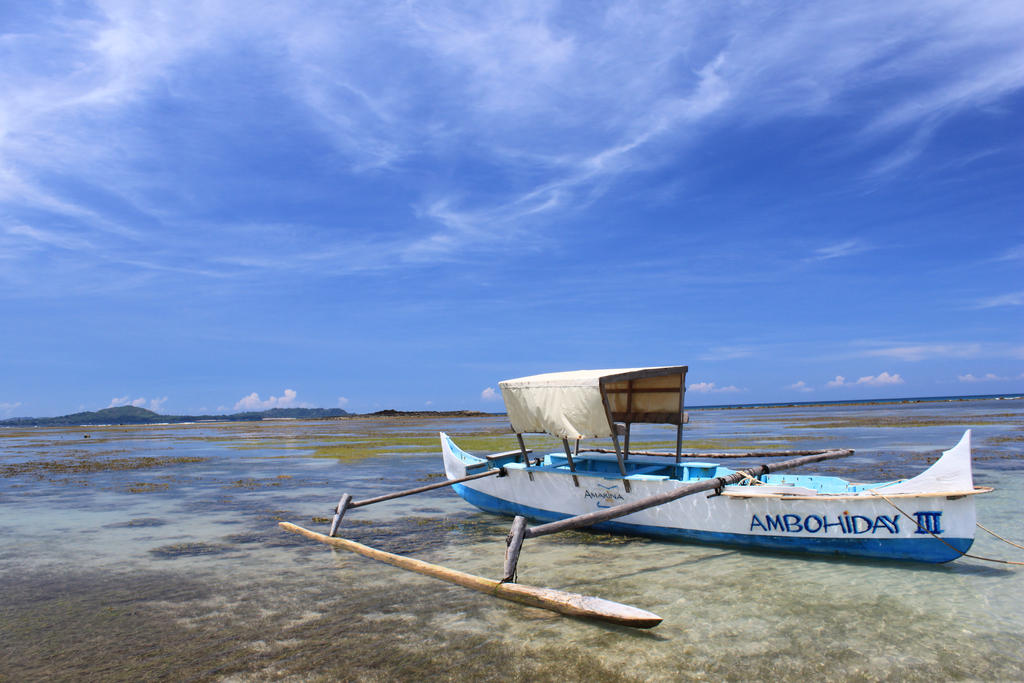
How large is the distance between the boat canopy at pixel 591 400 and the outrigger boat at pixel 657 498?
0.03 meters

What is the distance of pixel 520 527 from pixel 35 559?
1036cm

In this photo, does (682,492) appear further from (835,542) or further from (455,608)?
(455,608)

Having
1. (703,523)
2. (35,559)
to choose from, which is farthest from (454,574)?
(35,559)

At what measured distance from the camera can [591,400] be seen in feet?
39.7

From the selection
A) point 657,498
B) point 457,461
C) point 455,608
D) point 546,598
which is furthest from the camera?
point 457,461

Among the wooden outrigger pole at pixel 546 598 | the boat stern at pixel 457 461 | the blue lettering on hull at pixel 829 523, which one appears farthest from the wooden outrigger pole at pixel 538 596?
the boat stern at pixel 457 461

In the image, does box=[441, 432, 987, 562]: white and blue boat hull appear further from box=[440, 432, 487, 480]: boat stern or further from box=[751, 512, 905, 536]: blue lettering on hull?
box=[440, 432, 487, 480]: boat stern

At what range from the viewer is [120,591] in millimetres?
9992

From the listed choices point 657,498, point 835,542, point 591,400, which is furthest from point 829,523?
point 591,400

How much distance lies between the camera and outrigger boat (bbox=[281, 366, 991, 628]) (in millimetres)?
9305

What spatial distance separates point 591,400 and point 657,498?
2.38 meters

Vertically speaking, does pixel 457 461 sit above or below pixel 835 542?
above

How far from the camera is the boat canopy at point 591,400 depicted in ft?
39.7

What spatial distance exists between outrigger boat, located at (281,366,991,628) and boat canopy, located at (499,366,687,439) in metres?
0.03
